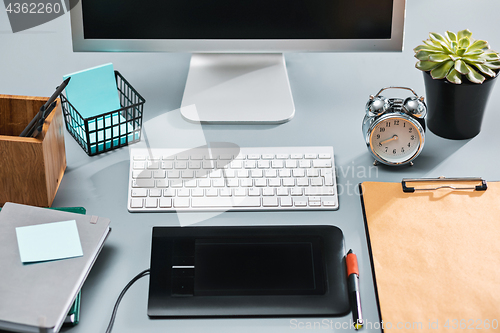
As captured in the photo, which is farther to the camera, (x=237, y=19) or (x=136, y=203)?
(x=237, y=19)

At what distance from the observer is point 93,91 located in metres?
0.92

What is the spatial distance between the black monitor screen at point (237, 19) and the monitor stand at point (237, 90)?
0.32 feet

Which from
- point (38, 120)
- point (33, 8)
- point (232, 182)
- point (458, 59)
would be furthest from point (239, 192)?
point (33, 8)

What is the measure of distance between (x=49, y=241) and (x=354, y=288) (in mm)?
452

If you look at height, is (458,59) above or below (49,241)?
above

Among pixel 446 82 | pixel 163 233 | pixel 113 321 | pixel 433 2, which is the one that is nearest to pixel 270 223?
pixel 163 233

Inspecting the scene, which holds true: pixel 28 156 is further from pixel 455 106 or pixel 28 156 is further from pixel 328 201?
pixel 455 106

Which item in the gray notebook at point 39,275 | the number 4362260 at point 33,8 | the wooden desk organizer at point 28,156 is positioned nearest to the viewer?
the gray notebook at point 39,275

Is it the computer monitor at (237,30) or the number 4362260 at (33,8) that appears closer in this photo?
the computer monitor at (237,30)

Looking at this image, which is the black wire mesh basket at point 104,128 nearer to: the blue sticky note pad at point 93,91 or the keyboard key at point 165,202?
the blue sticky note pad at point 93,91

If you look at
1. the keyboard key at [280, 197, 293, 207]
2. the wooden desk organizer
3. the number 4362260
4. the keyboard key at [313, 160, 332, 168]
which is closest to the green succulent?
the keyboard key at [313, 160, 332, 168]

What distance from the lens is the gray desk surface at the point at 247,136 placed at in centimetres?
70

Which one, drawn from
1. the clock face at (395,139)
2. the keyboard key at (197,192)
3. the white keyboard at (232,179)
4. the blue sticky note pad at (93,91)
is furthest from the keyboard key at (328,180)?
the blue sticky note pad at (93,91)

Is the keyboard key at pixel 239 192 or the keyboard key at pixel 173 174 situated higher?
the keyboard key at pixel 173 174
